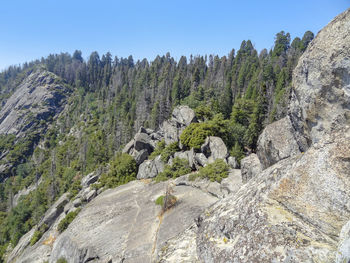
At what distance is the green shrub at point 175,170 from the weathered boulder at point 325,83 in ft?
61.3

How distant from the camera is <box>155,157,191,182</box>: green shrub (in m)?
24.7

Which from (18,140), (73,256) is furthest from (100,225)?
(18,140)

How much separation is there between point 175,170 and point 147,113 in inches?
1966

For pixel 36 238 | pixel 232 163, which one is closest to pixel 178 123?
pixel 232 163

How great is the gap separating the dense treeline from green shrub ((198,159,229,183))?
287 inches

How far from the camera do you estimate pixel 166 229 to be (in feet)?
43.6

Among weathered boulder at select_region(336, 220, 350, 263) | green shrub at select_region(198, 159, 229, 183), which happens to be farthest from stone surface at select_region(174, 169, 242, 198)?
weathered boulder at select_region(336, 220, 350, 263)

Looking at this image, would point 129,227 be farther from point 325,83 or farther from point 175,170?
point 325,83

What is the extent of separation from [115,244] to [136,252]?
2493 millimetres

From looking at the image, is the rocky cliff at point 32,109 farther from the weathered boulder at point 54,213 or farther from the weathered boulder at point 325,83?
the weathered boulder at point 325,83

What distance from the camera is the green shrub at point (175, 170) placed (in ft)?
81.1

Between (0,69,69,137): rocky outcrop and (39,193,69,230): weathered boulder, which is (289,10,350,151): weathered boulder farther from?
(0,69,69,137): rocky outcrop

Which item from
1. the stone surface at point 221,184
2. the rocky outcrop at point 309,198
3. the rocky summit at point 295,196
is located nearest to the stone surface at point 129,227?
the rocky summit at point 295,196

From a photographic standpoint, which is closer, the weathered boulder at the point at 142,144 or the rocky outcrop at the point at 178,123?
the rocky outcrop at the point at 178,123
